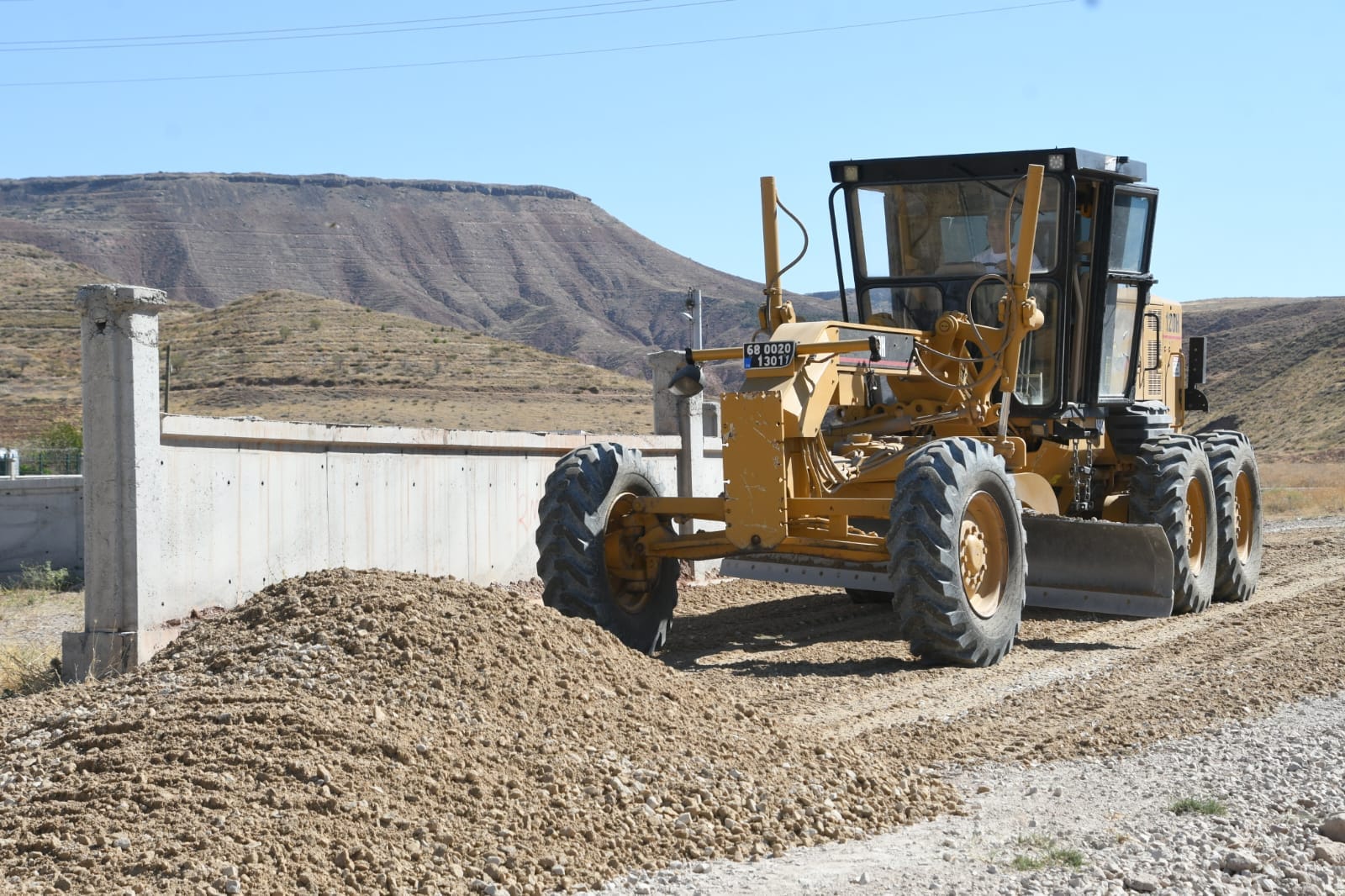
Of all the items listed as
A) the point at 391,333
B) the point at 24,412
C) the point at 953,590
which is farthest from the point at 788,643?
the point at 391,333

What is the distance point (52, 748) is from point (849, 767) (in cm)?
327

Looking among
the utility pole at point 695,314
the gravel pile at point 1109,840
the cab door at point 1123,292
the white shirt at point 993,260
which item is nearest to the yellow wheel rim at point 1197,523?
the cab door at point 1123,292

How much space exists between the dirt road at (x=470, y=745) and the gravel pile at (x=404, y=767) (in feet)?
0.04

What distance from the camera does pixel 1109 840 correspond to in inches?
211

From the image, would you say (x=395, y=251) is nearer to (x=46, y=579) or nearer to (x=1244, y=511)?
(x=46, y=579)

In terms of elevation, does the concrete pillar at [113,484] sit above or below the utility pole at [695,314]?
below

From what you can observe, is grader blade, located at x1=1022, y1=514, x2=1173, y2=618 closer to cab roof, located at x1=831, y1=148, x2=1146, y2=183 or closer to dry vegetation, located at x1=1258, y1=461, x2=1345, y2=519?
cab roof, located at x1=831, y1=148, x2=1146, y2=183

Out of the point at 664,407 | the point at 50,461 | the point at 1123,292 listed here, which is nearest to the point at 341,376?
the point at 50,461

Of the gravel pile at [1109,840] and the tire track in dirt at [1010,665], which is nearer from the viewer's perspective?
the gravel pile at [1109,840]

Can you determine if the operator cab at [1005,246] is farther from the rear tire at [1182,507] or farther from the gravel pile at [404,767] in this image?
the gravel pile at [404,767]

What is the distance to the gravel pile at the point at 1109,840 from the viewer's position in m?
4.90

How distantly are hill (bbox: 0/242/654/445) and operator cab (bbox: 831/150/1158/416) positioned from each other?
31.2 m

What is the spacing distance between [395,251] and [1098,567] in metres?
136

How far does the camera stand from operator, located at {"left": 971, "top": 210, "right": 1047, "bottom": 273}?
11.3 metres
